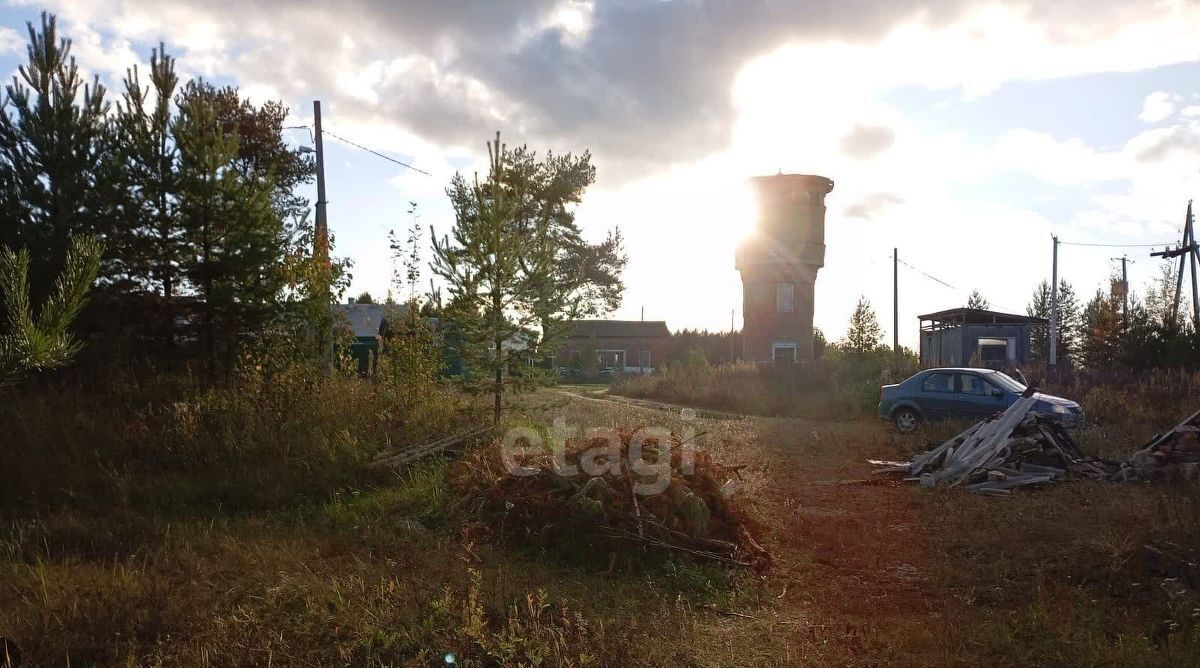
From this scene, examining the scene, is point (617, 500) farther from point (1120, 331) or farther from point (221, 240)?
point (1120, 331)

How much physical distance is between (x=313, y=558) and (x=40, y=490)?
5.91m

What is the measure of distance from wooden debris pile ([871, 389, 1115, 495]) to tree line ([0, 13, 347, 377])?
10.5 metres

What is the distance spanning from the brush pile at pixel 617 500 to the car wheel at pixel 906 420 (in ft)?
33.1

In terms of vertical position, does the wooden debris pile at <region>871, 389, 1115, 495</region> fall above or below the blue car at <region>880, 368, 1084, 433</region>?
below

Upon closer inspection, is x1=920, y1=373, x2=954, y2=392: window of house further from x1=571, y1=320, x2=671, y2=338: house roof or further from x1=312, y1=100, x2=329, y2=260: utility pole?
x1=571, y1=320, x2=671, y2=338: house roof

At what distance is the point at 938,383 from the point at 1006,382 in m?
1.33

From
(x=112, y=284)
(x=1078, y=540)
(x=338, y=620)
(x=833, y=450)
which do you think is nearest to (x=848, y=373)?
(x=833, y=450)

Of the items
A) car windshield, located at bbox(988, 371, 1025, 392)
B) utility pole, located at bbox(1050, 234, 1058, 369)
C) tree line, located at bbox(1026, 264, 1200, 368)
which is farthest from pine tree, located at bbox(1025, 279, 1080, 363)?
car windshield, located at bbox(988, 371, 1025, 392)

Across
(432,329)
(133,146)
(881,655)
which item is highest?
(133,146)

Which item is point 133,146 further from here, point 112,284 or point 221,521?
point 221,521

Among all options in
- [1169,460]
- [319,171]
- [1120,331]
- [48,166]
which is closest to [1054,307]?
[1120,331]

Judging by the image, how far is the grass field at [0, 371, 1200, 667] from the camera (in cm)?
486

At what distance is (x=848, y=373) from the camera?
28.2 m

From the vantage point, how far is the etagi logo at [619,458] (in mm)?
7770
